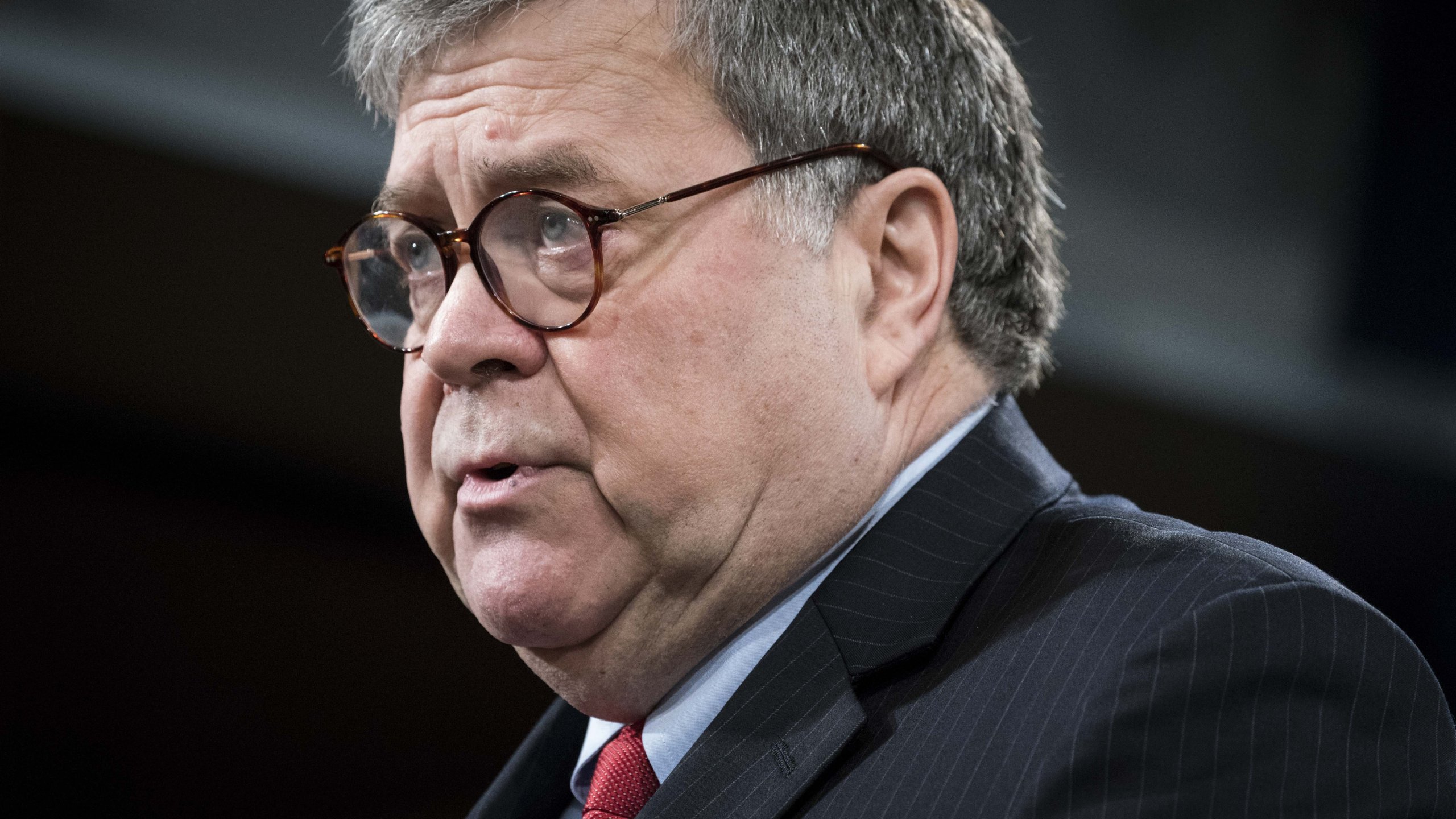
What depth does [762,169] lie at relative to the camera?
51.1 inches

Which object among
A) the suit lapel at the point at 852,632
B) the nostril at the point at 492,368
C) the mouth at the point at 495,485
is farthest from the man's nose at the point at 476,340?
the suit lapel at the point at 852,632

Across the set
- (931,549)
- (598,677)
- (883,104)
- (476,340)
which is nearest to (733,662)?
(598,677)

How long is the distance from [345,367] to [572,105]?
143 cm

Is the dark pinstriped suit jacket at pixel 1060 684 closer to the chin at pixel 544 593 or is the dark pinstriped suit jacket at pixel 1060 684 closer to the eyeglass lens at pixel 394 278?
Answer: the chin at pixel 544 593

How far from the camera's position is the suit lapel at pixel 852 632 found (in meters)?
1.19

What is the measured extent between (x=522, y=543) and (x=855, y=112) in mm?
630

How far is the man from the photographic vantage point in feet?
3.80

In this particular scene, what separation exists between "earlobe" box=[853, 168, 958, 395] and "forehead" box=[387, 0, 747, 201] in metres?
0.20

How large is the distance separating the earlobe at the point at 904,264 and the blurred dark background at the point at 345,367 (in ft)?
4.87

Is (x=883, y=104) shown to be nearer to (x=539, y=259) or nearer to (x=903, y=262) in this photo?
(x=903, y=262)

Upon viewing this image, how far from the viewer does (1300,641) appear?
3.28ft

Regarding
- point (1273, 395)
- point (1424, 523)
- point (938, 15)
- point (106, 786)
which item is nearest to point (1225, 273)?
point (1273, 395)

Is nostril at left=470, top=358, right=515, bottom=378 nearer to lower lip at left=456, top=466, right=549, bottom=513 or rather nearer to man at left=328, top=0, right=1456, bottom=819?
man at left=328, top=0, right=1456, bottom=819

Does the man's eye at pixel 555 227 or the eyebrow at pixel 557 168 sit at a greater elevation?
the eyebrow at pixel 557 168
